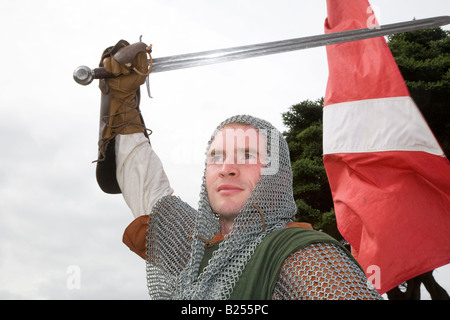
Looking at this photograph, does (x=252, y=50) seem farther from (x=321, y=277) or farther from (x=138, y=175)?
(x=321, y=277)

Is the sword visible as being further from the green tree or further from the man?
the green tree

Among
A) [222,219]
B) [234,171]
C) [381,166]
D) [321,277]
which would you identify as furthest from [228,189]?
[381,166]

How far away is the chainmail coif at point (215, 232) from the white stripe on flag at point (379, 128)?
2.29 meters

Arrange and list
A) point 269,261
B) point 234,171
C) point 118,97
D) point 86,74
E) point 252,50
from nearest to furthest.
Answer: point 269,261
point 234,171
point 86,74
point 118,97
point 252,50

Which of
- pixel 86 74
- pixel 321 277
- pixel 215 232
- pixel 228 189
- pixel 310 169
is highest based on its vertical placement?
pixel 86 74

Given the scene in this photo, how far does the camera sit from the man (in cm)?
173

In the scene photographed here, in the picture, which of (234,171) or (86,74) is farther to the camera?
(86,74)

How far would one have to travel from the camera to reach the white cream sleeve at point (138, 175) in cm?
265

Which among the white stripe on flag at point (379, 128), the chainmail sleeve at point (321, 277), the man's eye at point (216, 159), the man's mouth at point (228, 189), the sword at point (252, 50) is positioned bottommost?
the chainmail sleeve at point (321, 277)

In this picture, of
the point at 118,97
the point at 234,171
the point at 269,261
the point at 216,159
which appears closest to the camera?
the point at 269,261

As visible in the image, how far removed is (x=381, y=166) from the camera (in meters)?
4.27

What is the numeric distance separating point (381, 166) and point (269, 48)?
1839 millimetres

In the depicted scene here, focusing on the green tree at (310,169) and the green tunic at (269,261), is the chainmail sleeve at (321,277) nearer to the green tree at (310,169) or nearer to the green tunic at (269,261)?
the green tunic at (269,261)

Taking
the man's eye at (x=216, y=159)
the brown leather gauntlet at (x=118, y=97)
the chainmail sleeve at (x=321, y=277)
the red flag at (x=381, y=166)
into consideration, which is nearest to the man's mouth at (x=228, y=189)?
the man's eye at (x=216, y=159)
